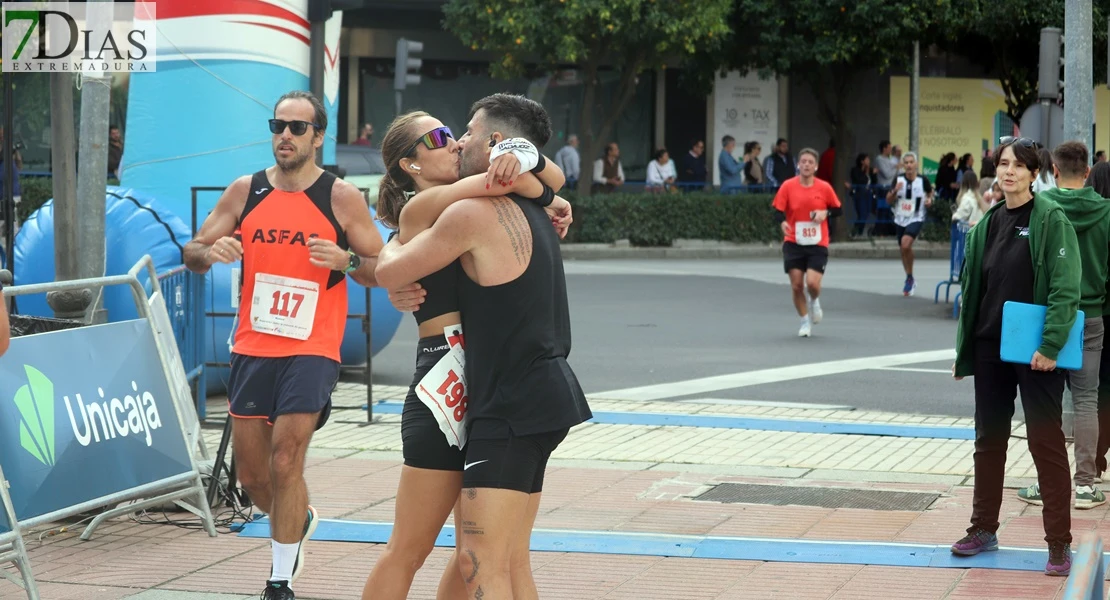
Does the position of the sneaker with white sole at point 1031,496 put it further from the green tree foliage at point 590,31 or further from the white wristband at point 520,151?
the green tree foliage at point 590,31

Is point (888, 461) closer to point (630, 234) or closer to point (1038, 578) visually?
point (1038, 578)

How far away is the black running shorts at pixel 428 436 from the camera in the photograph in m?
4.14

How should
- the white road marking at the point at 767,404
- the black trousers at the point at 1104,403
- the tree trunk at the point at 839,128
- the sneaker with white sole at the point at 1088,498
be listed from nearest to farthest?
the sneaker with white sole at the point at 1088,498 → the black trousers at the point at 1104,403 → the white road marking at the point at 767,404 → the tree trunk at the point at 839,128

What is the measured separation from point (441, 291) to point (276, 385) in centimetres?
158

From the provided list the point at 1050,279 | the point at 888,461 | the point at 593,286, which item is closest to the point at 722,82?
the point at 593,286

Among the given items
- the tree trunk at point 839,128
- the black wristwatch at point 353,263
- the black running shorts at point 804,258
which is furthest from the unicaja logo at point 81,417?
the tree trunk at point 839,128

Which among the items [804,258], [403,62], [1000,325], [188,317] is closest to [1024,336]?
[1000,325]

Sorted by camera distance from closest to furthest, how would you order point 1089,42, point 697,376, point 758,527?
1. point 758,527
2. point 1089,42
3. point 697,376

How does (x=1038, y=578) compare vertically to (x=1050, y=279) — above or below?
below

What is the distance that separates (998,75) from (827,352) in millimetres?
21583

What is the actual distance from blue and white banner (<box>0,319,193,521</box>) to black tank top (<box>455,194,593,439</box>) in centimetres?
248

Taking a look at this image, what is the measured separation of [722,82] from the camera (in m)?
31.0

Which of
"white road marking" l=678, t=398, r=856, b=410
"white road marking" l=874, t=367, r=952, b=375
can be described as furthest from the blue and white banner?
"white road marking" l=874, t=367, r=952, b=375

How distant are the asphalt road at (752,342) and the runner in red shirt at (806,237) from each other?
41cm
